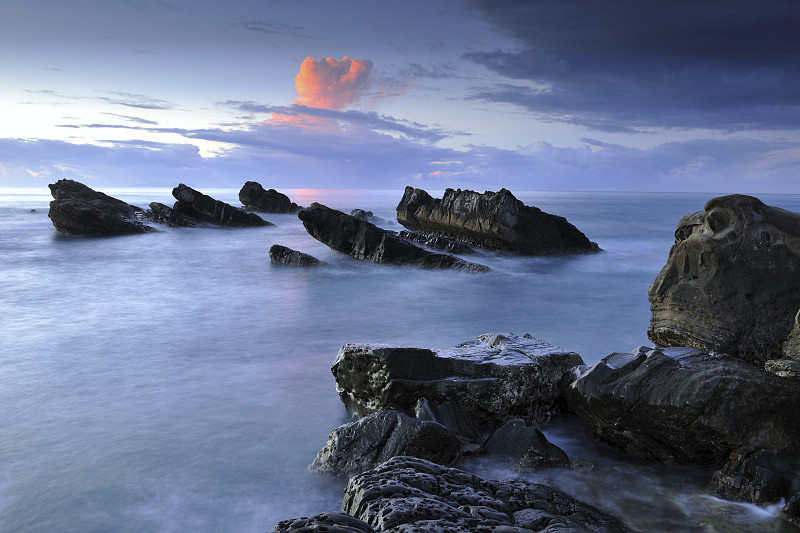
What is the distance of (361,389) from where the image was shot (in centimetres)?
651

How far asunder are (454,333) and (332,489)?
20.4ft

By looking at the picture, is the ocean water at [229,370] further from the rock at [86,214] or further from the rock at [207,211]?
the rock at [207,211]

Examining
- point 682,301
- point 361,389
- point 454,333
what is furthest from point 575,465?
point 454,333

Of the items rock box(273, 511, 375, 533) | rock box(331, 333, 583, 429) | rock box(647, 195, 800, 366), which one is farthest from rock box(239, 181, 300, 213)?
rock box(273, 511, 375, 533)

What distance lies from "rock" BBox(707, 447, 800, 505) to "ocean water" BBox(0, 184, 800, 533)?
16 centimetres

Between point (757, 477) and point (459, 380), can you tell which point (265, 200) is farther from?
point (757, 477)

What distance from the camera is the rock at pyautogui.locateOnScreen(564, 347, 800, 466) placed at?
491 centimetres

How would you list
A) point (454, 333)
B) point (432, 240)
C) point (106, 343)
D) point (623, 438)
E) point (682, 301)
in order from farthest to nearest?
point (432, 240)
point (454, 333)
point (106, 343)
point (682, 301)
point (623, 438)

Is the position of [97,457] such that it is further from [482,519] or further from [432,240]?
[432,240]

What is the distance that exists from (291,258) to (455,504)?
1560cm

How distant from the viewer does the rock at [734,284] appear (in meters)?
6.99

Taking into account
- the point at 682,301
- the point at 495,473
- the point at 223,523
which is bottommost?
the point at 223,523

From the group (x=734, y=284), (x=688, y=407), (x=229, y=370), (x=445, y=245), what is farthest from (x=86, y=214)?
(x=688, y=407)

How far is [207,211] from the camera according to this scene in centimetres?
3094
